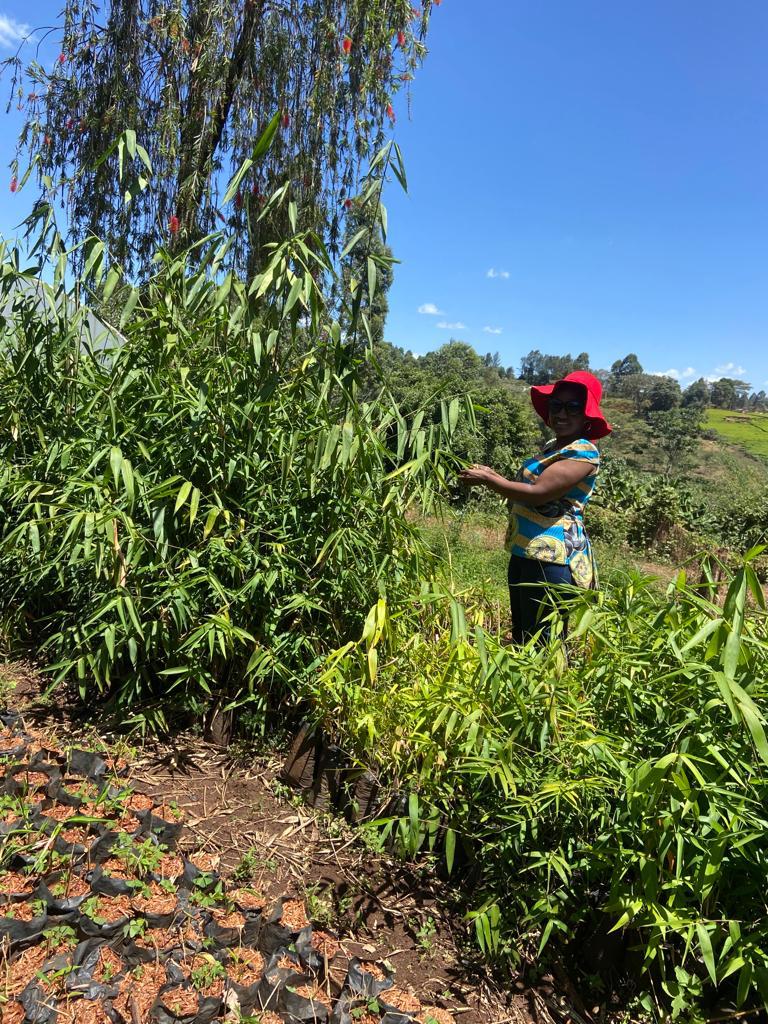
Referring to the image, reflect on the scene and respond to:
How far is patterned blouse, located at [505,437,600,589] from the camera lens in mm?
2172

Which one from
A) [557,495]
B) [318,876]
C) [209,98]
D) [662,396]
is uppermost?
[662,396]

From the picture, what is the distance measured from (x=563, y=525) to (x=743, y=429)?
2413 inches

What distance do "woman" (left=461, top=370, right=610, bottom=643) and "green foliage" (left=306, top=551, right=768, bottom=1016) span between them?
1.54 ft

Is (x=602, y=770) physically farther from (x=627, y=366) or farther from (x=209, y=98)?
(x=627, y=366)

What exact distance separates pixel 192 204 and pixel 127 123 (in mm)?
879

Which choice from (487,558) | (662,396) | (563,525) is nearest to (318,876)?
(563,525)

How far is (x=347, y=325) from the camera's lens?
1902mm

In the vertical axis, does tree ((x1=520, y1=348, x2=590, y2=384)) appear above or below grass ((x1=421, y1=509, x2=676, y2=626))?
above

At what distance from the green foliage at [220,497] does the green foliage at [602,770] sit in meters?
0.26

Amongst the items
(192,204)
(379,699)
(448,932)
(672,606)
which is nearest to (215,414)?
(379,699)

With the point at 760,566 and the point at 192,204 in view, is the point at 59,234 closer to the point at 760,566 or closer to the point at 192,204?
the point at 192,204

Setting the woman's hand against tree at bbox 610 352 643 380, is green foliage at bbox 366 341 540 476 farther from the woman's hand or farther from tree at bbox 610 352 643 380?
tree at bbox 610 352 643 380

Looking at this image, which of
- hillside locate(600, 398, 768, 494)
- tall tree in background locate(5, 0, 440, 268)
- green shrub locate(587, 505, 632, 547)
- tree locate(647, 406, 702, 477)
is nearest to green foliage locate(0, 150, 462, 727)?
tall tree in background locate(5, 0, 440, 268)

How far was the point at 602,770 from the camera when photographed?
1307 mm
